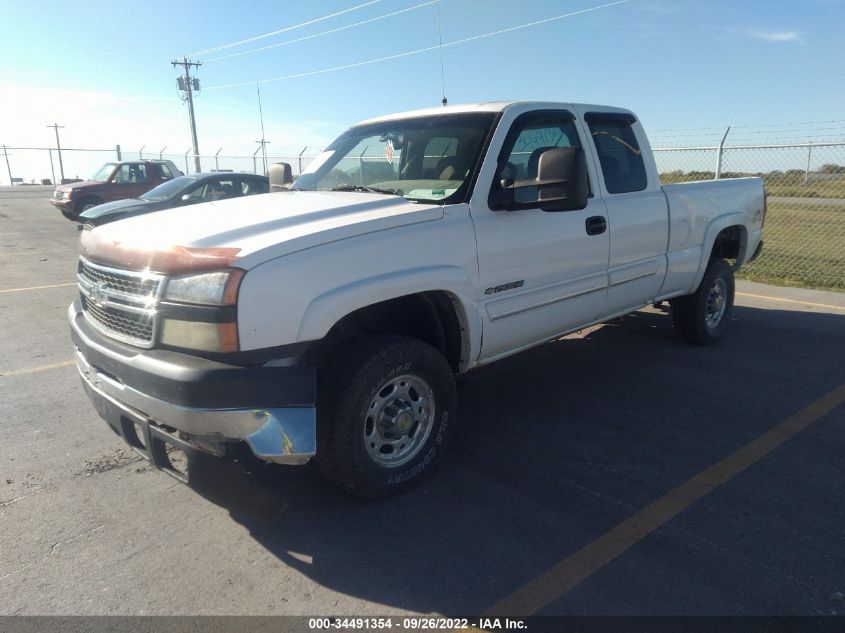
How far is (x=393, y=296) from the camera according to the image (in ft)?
10.2

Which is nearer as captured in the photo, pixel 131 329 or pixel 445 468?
pixel 131 329

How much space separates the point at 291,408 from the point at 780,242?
13022 millimetres

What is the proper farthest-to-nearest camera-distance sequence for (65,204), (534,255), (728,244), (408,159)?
(65,204)
(728,244)
(408,159)
(534,255)

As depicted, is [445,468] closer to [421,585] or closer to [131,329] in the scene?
[421,585]

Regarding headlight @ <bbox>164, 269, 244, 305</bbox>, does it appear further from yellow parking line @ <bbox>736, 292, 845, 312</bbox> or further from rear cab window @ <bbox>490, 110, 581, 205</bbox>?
yellow parking line @ <bbox>736, 292, 845, 312</bbox>

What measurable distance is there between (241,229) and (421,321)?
3.75ft

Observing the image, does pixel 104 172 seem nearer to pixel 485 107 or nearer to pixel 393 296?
pixel 485 107

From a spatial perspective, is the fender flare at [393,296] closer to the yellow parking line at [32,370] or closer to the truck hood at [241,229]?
the truck hood at [241,229]

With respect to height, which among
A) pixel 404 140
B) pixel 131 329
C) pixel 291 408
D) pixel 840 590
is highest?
pixel 404 140

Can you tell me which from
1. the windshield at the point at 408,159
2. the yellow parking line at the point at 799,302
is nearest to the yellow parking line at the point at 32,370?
the windshield at the point at 408,159

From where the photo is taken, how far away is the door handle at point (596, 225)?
4.31 metres

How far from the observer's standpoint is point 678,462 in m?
3.75

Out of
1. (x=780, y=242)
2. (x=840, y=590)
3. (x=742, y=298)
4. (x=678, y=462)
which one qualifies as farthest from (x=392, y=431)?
(x=780, y=242)

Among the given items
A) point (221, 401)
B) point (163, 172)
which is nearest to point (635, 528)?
point (221, 401)
